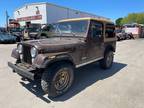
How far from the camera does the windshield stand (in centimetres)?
501

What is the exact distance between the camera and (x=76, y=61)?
4633 mm

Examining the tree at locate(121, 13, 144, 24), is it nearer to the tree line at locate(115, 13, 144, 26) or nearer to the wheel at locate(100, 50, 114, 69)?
the tree line at locate(115, 13, 144, 26)

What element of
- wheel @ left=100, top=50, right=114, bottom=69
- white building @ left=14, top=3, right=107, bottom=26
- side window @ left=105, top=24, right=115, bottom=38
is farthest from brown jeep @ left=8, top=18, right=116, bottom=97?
white building @ left=14, top=3, right=107, bottom=26

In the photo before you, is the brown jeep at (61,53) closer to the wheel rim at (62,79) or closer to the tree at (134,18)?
the wheel rim at (62,79)

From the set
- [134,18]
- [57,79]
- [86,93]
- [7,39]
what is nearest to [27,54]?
[57,79]

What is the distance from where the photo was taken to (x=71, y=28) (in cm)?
521

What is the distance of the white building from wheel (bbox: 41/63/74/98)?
24.2 meters

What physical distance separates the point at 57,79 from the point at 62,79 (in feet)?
0.65

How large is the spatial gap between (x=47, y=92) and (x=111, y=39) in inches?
155

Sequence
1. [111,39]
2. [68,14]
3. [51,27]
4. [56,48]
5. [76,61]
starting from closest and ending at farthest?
1. [56,48]
2. [76,61]
3. [51,27]
4. [111,39]
5. [68,14]

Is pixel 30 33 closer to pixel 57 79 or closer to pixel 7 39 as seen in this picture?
pixel 7 39

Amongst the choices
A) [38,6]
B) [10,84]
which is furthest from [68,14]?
[10,84]

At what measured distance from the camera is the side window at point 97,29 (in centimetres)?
521

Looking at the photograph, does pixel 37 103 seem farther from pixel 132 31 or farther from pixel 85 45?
pixel 132 31
